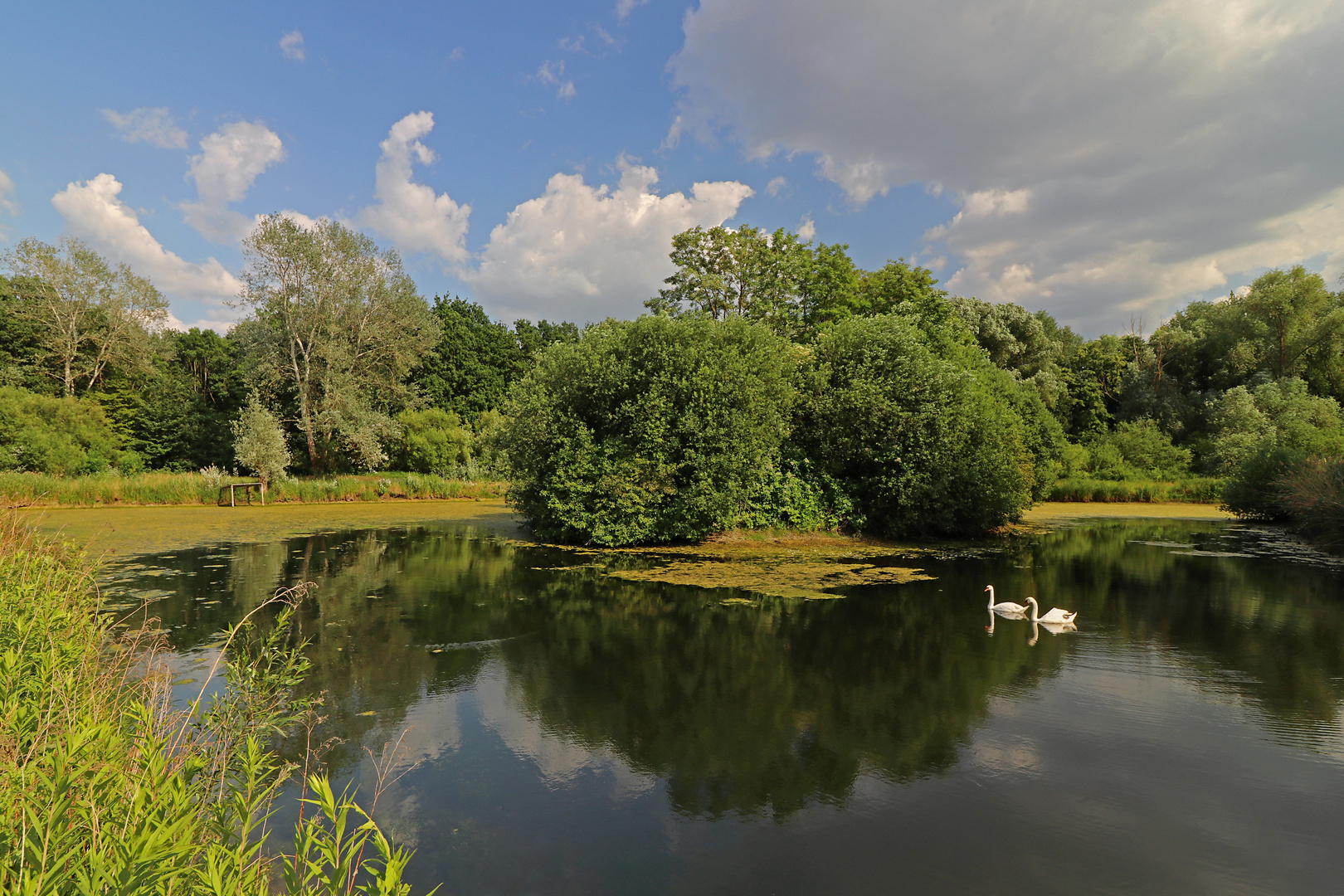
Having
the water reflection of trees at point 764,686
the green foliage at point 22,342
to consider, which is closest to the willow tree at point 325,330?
the green foliage at point 22,342

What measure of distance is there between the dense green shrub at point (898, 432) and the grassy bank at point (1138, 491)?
1924cm

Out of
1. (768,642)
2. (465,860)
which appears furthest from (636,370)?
(465,860)

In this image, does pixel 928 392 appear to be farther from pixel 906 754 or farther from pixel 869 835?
pixel 869 835

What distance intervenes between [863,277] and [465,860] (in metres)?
37.1

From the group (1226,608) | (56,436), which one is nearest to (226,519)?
(56,436)

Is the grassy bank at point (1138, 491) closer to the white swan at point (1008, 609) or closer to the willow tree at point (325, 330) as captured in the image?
the white swan at point (1008, 609)

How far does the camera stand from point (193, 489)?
29.2 metres

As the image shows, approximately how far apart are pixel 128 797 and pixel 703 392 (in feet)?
50.5

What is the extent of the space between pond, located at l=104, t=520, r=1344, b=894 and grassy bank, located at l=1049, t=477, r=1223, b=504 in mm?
26343

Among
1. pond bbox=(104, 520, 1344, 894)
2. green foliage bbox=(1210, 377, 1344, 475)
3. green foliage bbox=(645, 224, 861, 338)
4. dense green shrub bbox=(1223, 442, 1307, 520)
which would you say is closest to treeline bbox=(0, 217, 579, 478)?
green foliage bbox=(645, 224, 861, 338)

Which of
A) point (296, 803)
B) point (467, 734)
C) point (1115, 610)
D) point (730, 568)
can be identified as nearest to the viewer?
point (296, 803)

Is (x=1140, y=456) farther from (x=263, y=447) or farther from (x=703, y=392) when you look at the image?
(x=263, y=447)

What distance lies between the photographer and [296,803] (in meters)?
5.22

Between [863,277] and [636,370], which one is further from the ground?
[863,277]
